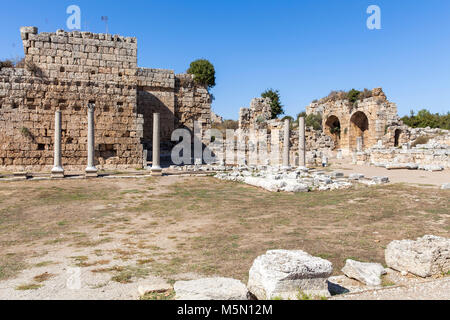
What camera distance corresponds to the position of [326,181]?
555 inches

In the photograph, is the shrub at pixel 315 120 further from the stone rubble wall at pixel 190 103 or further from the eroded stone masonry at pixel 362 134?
the stone rubble wall at pixel 190 103

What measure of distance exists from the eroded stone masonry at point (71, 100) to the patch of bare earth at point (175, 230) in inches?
251

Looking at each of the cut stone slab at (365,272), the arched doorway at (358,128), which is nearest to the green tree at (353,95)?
the arched doorway at (358,128)

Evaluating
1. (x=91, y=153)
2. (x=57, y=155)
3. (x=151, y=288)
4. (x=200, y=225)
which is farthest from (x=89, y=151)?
(x=151, y=288)

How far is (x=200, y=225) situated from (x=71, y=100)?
14.5 m

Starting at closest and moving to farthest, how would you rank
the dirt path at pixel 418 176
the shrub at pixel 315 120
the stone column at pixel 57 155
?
the dirt path at pixel 418 176
the stone column at pixel 57 155
the shrub at pixel 315 120

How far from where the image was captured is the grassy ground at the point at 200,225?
217 inches

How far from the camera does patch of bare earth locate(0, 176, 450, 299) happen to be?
4852 millimetres

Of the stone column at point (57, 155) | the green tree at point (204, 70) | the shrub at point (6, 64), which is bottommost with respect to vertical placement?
the stone column at point (57, 155)

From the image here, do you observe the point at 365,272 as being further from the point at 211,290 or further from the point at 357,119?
the point at 357,119

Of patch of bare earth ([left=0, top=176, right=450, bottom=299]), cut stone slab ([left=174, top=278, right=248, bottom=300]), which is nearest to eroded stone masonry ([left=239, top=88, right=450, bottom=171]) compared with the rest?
patch of bare earth ([left=0, top=176, right=450, bottom=299])

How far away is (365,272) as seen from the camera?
4.58 meters

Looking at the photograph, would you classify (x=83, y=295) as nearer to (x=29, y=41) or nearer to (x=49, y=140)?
(x=49, y=140)
